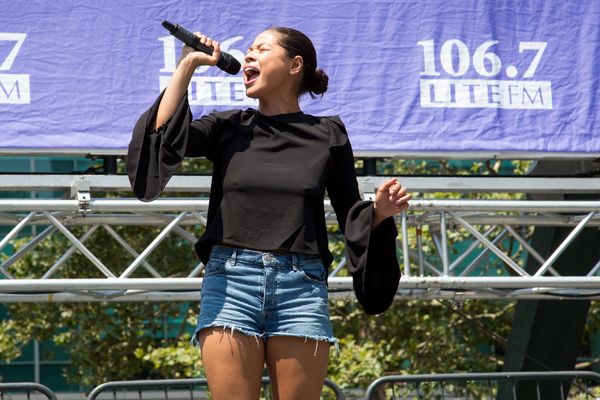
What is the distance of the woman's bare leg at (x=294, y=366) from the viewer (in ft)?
5.48

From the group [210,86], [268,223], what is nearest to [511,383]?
[210,86]

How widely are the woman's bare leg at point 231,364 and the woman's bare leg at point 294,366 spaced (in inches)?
1.9

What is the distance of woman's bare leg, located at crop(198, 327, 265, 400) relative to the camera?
164cm

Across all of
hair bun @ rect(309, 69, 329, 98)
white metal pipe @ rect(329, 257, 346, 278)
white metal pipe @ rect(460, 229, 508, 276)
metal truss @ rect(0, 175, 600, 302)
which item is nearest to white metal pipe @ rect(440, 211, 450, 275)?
metal truss @ rect(0, 175, 600, 302)

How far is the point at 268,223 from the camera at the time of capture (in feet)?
5.69

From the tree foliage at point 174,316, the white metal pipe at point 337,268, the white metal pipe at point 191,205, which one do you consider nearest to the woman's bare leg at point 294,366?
the white metal pipe at point 191,205

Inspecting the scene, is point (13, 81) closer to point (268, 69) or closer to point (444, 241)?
point (268, 69)

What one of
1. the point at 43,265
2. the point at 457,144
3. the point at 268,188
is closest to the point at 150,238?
the point at 43,265

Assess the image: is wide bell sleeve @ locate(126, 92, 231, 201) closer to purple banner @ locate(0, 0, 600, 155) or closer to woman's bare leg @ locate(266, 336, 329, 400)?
woman's bare leg @ locate(266, 336, 329, 400)

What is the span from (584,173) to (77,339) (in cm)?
739

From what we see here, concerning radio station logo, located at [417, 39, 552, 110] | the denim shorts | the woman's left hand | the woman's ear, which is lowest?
the denim shorts

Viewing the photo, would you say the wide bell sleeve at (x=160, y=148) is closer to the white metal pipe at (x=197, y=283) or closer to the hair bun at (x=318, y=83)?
the hair bun at (x=318, y=83)

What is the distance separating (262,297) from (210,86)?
2.51m

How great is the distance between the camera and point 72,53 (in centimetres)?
393
